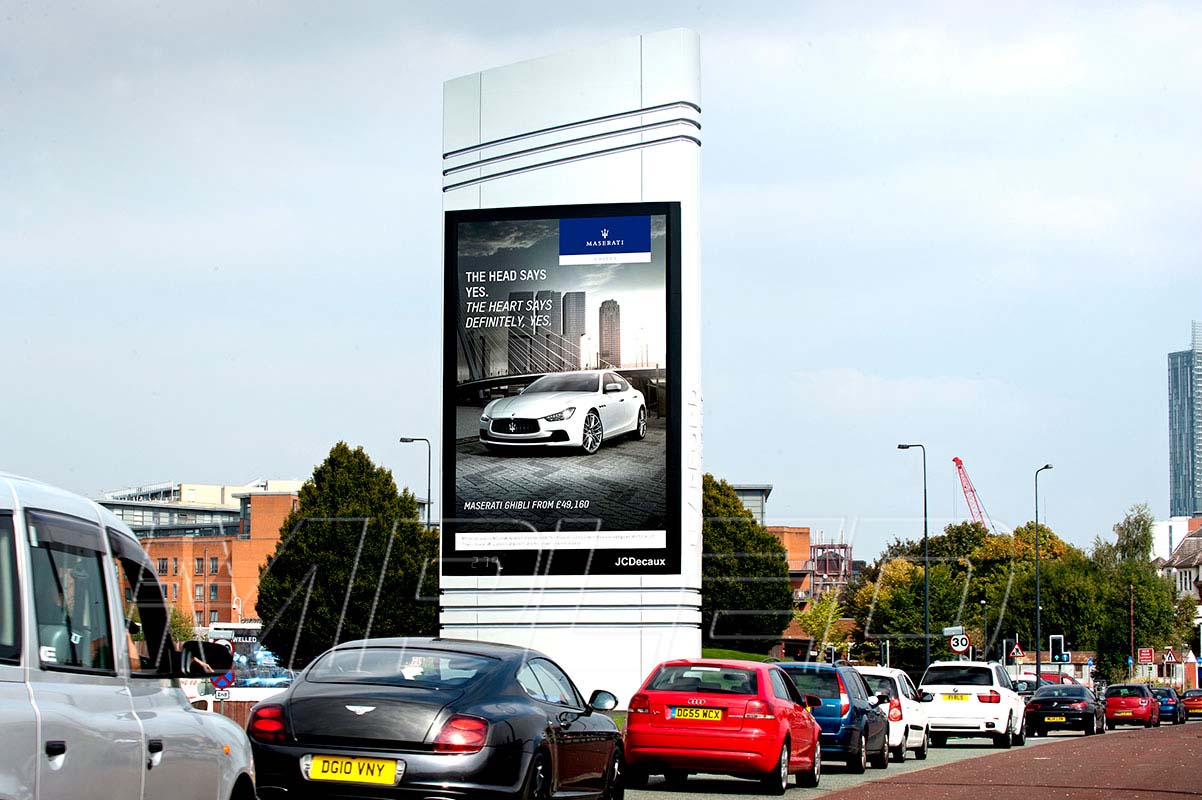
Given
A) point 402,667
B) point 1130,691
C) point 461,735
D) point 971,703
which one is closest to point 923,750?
point 971,703

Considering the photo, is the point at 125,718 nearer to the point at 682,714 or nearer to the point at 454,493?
the point at 682,714

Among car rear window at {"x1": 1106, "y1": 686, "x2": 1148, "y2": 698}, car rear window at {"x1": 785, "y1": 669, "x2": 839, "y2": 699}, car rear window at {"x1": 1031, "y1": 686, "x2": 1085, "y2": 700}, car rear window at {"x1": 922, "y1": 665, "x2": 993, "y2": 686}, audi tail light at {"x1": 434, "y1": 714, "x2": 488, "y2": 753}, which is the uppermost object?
audi tail light at {"x1": 434, "y1": 714, "x2": 488, "y2": 753}

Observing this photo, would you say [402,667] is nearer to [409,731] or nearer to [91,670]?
[409,731]

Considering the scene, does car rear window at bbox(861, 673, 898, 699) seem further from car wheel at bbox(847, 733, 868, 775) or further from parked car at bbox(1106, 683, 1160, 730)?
parked car at bbox(1106, 683, 1160, 730)

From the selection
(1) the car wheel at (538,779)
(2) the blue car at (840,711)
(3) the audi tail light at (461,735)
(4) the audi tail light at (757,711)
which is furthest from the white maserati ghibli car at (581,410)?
(3) the audi tail light at (461,735)

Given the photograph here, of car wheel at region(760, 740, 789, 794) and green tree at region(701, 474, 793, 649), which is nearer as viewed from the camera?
car wheel at region(760, 740, 789, 794)

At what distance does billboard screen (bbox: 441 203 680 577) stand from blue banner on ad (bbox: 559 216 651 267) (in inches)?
1.2

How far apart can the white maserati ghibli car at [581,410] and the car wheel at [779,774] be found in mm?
16387

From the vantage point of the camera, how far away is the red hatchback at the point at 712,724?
17.9m

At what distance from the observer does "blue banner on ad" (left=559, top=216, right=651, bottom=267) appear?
1375 inches

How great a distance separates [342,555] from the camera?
2803 inches

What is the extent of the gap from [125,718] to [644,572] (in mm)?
28572

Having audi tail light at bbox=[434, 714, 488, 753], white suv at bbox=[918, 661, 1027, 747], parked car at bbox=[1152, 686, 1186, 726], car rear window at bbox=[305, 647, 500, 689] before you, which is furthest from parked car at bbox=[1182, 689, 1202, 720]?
audi tail light at bbox=[434, 714, 488, 753]

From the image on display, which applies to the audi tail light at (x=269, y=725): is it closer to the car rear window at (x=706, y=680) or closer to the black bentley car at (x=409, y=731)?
the black bentley car at (x=409, y=731)
